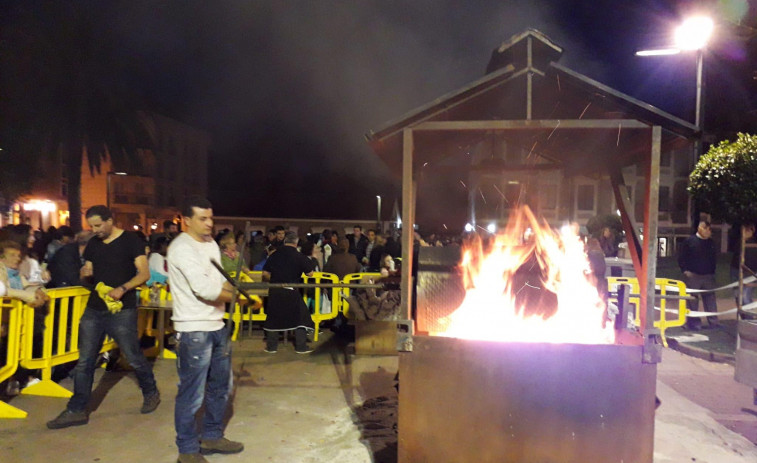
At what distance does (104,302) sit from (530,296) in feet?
13.1

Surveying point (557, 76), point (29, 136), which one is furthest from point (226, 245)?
point (29, 136)

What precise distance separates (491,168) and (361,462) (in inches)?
119

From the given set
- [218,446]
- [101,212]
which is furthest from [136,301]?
[218,446]

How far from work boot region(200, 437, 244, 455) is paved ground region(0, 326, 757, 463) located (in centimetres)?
6

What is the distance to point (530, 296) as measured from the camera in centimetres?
446

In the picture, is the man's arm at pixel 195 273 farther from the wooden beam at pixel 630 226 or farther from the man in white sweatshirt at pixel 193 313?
the wooden beam at pixel 630 226

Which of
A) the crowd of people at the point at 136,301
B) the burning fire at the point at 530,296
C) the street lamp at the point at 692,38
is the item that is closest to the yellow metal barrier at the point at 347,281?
the crowd of people at the point at 136,301

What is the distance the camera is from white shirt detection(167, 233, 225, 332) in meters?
3.95

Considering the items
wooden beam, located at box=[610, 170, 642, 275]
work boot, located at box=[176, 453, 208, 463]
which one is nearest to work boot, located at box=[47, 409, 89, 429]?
work boot, located at box=[176, 453, 208, 463]

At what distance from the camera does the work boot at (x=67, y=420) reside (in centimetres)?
480

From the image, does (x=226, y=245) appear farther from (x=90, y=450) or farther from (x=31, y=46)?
(x=31, y=46)

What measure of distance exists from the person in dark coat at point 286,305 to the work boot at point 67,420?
10.2ft

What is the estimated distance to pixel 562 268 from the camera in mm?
4672

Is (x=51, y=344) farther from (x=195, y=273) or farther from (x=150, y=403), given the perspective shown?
(x=195, y=273)
